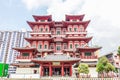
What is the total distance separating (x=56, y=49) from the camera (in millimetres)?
41625

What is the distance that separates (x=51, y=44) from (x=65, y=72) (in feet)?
32.1

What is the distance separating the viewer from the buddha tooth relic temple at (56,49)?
34.0 m

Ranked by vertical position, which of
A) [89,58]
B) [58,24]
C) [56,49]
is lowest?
[89,58]

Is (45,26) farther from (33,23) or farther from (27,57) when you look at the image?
(27,57)

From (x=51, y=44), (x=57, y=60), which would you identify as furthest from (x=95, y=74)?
(x=51, y=44)

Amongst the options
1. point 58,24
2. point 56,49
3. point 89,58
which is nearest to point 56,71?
point 56,49

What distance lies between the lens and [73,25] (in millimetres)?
43281

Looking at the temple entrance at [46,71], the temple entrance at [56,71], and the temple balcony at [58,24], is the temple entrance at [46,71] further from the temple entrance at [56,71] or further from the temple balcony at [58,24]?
the temple balcony at [58,24]

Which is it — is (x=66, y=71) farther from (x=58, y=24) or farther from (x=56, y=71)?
(x=58, y=24)

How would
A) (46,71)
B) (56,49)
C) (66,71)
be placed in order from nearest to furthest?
(66,71)
(46,71)
(56,49)

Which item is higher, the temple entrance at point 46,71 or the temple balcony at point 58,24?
the temple balcony at point 58,24

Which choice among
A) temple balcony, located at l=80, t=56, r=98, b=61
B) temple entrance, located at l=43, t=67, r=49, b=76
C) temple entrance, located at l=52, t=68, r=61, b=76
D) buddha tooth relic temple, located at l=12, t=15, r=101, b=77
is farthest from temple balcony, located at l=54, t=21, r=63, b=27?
temple entrance, located at l=43, t=67, r=49, b=76

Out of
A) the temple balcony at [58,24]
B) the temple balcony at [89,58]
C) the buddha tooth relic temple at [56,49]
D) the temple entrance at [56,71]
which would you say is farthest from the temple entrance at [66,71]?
the temple balcony at [58,24]

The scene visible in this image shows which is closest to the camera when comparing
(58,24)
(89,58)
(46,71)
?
(46,71)
